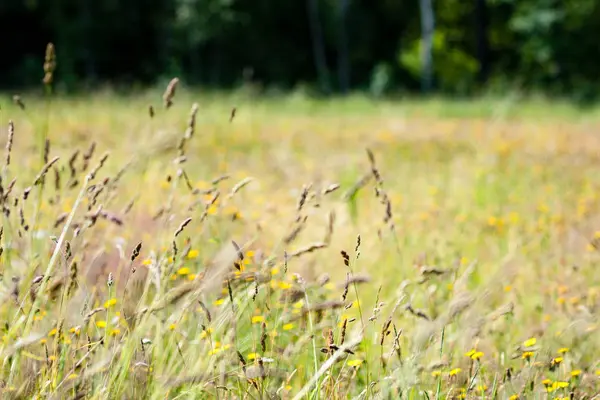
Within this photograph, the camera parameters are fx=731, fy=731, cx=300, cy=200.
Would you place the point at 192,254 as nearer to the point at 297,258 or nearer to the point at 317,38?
the point at 297,258

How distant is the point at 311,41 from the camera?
3428 centimetres

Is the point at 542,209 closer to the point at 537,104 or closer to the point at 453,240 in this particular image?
the point at 453,240

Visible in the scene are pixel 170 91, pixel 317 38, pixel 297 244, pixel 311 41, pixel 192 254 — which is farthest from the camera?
pixel 311 41

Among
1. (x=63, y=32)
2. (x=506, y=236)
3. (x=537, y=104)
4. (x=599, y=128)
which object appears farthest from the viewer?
(x=63, y=32)

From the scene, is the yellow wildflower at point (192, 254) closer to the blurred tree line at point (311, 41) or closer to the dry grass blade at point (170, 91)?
the dry grass blade at point (170, 91)

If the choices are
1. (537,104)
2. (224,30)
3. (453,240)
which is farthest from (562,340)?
(224,30)

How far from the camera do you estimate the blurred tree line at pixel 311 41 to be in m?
27.1

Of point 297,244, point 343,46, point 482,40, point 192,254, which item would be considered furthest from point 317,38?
point 192,254

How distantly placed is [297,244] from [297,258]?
1.10ft

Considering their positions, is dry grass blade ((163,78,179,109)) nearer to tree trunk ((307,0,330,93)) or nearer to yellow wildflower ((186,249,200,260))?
yellow wildflower ((186,249,200,260))

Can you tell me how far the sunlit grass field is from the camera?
1.85 metres

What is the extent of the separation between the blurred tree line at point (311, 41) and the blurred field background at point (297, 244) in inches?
134

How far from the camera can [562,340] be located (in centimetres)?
257

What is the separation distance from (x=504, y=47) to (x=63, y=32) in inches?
786
